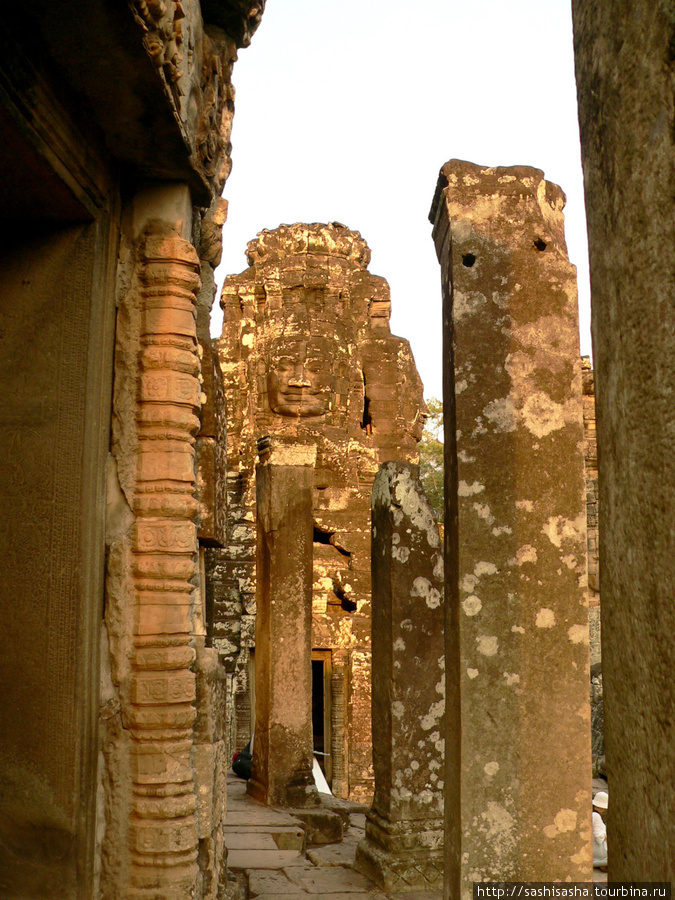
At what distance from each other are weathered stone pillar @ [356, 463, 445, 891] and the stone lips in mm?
12136

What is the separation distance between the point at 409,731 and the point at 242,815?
7.62ft

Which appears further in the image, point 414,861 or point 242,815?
point 242,815

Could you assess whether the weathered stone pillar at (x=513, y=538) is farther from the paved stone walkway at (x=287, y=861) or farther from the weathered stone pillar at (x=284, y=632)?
the weathered stone pillar at (x=284, y=632)

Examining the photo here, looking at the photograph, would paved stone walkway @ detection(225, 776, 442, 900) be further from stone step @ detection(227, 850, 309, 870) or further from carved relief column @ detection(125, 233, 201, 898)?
carved relief column @ detection(125, 233, 201, 898)

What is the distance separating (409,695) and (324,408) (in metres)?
11.0

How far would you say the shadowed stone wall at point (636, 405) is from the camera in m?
1.02

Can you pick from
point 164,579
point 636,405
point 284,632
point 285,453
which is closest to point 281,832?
point 284,632

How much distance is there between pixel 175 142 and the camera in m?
3.19

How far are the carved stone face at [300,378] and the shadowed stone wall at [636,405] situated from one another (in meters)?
15.2

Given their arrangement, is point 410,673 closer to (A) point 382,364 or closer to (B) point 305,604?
(B) point 305,604

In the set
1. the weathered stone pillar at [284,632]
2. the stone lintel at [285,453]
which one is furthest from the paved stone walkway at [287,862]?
the stone lintel at [285,453]

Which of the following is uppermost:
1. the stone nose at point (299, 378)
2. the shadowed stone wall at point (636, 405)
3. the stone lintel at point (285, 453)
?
the stone nose at point (299, 378)

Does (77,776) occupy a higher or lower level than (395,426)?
lower

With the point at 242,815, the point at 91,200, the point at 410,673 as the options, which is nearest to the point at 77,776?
the point at 91,200
